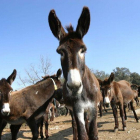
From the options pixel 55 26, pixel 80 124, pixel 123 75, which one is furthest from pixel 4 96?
pixel 123 75

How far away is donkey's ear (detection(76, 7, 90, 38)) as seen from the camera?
3.16 m

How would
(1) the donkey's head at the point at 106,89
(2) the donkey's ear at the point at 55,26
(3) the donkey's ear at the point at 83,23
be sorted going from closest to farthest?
1. (3) the donkey's ear at the point at 83,23
2. (2) the donkey's ear at the point at 55,26
3. (1) the donkey's head at the point at 106,89

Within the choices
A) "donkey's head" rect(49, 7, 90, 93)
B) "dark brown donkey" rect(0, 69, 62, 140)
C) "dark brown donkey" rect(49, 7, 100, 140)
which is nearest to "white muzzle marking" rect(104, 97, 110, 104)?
"dark brown donkey" rect(0, 69, 62, 140)

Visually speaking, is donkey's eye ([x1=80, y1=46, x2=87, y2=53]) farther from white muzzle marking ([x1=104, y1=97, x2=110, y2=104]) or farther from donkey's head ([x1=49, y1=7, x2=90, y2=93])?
white muzzle marking ([x1=104, y1=97, x2=110, y2=104])

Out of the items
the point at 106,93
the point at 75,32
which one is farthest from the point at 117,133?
the point at 75,32

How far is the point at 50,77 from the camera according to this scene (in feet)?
27.8

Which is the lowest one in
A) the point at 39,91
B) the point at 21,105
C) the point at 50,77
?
the point at 21,105

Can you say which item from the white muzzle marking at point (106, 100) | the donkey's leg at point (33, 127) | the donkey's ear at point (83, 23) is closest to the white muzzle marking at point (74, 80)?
the donkey's ear at point (83, 23)

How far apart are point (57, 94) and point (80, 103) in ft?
15.3

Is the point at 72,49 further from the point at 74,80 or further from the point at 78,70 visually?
the point at 74,80

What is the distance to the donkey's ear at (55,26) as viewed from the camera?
3.29 meters

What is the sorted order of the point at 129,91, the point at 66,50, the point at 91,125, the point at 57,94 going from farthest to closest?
1. the point at 129,91
2. the point at 57,94
3. the point at 91,125
4. the point at 66,50

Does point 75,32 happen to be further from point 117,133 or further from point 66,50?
point 117,133

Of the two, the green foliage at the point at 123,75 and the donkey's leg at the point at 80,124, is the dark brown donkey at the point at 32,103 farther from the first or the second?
the green foliage at the point at 123,75
